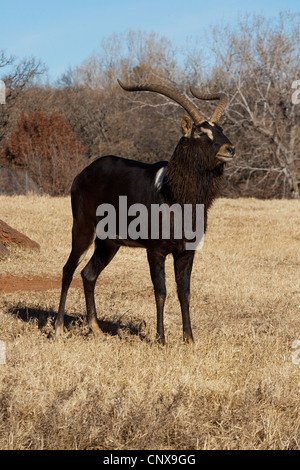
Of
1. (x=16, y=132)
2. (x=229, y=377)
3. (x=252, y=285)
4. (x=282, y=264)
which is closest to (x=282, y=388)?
(x=229, y=377)

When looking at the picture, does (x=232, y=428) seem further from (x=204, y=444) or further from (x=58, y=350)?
(x=58, y=350)

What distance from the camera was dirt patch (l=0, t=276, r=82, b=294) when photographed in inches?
372

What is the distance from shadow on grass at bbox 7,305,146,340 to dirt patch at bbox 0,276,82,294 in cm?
134

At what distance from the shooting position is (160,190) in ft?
20.7

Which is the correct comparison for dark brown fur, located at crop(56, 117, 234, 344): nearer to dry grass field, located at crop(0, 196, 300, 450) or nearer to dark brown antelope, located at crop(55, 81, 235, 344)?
dark brown antelope, located at crop(55, 81, 235, 344)

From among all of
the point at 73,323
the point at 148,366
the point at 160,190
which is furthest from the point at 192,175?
the point at 73,323

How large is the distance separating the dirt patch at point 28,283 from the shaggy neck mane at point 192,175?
3.98 meters

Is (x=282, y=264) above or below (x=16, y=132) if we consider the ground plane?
below

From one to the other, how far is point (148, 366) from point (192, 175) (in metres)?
1.87

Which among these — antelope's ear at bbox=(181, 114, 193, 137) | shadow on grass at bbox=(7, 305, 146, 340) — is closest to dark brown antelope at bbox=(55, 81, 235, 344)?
antelope's ear at bbox=(181, 114, 193, 137)

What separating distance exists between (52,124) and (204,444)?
28.4 m

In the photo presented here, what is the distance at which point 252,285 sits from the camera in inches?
397

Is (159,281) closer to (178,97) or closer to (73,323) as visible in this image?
(73,323)

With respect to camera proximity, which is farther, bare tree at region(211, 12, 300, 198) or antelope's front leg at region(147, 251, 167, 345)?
bare tree at region(211, 12, 300, 198)
